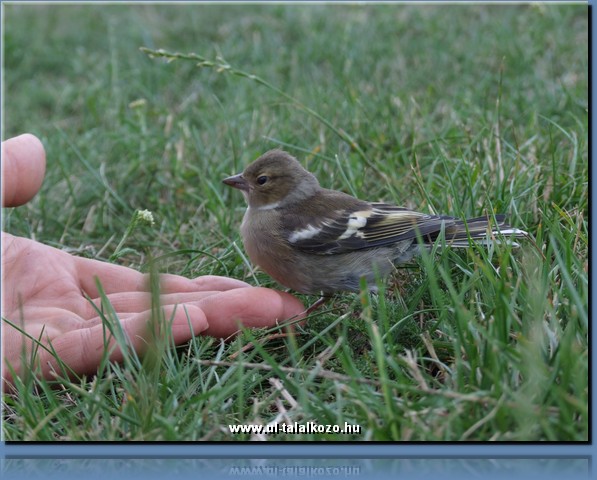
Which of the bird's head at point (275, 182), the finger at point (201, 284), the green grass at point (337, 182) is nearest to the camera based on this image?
the green grass at point (337, 182)

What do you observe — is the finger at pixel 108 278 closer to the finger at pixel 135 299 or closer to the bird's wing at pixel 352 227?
the finger at pixel 135 299

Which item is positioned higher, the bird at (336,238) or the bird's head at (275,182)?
the bird's head at (275,182)

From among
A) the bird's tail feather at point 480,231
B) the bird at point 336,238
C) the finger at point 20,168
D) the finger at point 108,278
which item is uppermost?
the finger at point 20,168

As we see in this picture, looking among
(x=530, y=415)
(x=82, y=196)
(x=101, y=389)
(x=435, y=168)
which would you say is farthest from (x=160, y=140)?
(x=530, y=415)

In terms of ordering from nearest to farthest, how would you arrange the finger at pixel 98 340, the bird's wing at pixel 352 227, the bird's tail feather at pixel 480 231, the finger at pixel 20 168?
the finger at pixel 98 340
the finger at pixel 20 168
the bird's tail feather at pixel 480 231
the bird's wing at pixel 352 227

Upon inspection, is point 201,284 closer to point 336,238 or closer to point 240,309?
point 240,309

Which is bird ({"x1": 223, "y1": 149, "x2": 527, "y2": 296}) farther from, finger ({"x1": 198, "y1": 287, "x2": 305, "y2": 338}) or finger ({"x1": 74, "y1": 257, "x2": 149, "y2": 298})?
finger ({"x1": 74, "y1": 257, "x2": 149, "y2": 298})

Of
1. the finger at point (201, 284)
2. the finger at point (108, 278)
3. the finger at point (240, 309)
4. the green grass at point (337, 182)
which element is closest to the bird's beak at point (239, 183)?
the green grass at point (337, 182)

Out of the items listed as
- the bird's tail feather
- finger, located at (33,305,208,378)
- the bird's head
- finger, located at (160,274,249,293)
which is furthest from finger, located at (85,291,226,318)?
the bird's tail feather
